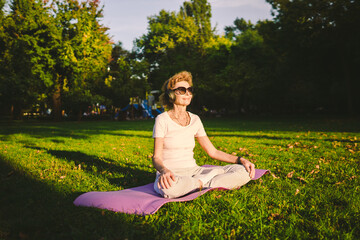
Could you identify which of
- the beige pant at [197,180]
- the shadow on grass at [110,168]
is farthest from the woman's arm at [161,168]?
the shadow on grass at [110,168]

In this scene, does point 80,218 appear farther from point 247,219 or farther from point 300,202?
point 300,202

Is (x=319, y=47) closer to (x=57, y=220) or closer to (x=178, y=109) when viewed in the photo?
(x=178, y=109)

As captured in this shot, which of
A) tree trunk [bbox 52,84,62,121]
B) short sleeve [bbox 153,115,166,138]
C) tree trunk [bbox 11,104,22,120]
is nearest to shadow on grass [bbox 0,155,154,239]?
short sleeve [bbox 153,115,166,138]

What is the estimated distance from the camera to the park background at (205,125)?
2.79m

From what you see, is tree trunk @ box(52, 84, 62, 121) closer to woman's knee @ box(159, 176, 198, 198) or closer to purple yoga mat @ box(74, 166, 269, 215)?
purple yoga mat @ box(74, 166, 269, 215)

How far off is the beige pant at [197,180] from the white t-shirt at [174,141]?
0.13 metres

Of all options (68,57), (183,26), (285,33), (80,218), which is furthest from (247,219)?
(183,26)

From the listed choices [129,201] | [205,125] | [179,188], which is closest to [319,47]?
[205,125]

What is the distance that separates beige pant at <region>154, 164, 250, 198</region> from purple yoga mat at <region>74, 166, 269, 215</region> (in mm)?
77

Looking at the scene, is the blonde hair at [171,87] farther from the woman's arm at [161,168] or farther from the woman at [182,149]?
the woman's arm at [161,168]

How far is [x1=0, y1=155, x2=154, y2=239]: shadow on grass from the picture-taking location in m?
2.50

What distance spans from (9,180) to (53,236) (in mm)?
2559

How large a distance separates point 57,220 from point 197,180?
171 cm

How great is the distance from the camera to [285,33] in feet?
84.7
